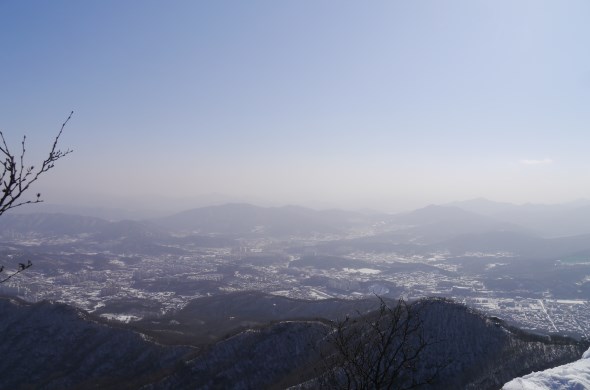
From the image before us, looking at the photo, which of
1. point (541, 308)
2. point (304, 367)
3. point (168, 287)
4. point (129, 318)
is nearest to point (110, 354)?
point (304, 367)

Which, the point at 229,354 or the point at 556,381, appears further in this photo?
the point at 229,354

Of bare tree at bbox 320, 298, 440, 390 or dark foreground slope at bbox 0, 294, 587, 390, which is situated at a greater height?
bare tree at bbox 320, 298, 440, 390

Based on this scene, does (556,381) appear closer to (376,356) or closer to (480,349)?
(376,356)

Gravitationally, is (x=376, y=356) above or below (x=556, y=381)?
above

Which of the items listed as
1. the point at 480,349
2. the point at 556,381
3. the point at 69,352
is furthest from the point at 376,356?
the point at 69,352

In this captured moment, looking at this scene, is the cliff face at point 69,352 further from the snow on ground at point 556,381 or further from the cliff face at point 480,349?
the snow on ground at point 556,381

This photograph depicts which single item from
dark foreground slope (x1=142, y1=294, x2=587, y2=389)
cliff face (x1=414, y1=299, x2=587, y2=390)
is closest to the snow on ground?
cliff face (x1=414, y1=299, x2=587, y2=390)

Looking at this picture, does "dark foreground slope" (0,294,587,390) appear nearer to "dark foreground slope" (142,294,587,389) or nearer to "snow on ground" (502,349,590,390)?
"dark foreground slope" (142,294,587,389)
